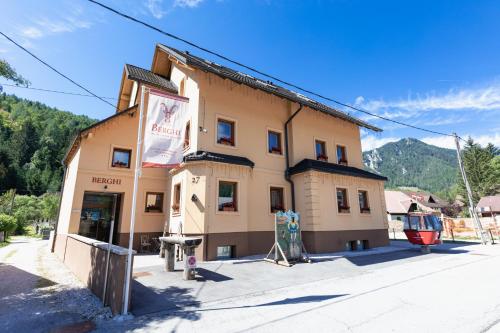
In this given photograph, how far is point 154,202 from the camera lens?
15.3 meters

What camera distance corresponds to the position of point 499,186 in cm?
6019

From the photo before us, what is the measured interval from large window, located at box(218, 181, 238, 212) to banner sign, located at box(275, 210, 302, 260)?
2.39 m

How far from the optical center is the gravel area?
4.98 meters

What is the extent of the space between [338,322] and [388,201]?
54581 mm

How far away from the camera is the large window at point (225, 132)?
1370 cm

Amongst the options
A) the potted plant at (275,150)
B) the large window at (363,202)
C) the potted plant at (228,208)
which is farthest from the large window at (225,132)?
the large window at (363,202)

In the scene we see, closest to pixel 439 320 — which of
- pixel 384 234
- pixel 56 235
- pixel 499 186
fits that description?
pixel 384 234

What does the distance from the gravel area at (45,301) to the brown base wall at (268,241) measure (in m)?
4.97

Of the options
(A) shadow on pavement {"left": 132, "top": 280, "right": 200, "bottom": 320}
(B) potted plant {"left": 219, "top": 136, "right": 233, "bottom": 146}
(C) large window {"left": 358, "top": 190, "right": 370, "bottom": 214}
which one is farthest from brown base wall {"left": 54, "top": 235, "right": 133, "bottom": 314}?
(C) large window {"left": 358, "top": 190, "right": 370, "bottom": 214}

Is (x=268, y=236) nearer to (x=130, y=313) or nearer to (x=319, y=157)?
(x=319, y=157)

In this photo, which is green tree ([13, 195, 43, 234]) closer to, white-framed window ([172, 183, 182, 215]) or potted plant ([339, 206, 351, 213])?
white-framed window ([172, 183, 182, 215])

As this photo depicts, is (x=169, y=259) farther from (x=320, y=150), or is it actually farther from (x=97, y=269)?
(x=320, y=150)

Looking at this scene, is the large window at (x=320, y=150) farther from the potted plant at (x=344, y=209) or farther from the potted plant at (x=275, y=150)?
the potted plant at (x=344, y=209)

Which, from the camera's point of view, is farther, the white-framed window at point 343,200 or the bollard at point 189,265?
the white-framed window at point 343,200
